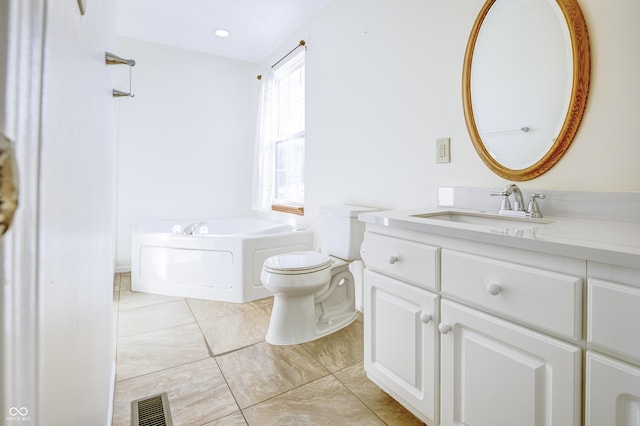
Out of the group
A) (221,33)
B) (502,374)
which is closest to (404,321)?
(502,374)

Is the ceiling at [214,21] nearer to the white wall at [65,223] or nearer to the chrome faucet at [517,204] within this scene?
the chrome faucet at [517,204]

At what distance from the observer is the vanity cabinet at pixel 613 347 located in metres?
0.69

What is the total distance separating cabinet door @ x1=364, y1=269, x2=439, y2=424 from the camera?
1147mm

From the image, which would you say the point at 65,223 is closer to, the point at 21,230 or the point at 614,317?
the point at 21,230

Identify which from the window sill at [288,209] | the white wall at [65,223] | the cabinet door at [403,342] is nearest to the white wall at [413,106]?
the window sill at [288,209]

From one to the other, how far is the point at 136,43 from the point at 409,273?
3630 millimetres

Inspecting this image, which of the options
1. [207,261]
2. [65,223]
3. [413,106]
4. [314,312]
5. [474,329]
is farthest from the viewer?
[207,261]

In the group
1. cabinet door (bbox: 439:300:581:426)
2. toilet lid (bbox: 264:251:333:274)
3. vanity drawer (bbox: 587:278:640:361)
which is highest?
vanity drawer (bbox: 587:278:640:361)

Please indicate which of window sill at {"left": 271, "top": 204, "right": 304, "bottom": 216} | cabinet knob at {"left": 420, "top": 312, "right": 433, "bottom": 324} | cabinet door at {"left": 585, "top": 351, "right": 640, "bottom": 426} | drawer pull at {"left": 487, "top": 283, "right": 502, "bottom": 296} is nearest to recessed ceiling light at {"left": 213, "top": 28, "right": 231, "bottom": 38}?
window sill at {"left": 271, "top": 204, "right": 304, "bottom": 216}

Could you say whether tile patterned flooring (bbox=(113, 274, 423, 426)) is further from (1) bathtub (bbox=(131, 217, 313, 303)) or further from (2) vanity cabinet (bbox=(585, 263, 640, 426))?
(2) vanity cabinet (bbox=(585, 263, 640, 426))

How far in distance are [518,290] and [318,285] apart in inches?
49.0

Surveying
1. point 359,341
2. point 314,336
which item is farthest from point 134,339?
point 359,341

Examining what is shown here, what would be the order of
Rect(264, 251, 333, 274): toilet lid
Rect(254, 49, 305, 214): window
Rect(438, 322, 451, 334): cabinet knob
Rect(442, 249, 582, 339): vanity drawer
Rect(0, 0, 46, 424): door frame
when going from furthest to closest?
Rect(254, 49, 305, 214): window → Rect(264, 251, 333, 274): toilet lid → Rect(438, 322, 451, 334): cabinet knob → Rect(442, 249, 582, 339): vanity drawer → Rect(0, 0, 46, 424): door frame

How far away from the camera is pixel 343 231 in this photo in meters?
2.16
